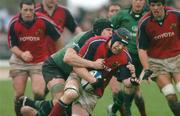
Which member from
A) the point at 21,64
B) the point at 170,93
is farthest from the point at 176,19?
the point at 21,64

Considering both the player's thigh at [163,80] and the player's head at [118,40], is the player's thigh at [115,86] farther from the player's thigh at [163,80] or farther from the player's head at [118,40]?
the player's head at [118,40]

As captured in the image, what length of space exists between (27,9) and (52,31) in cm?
62

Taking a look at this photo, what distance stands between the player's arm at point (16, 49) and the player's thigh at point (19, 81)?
0.36m

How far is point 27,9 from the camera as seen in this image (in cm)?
1579

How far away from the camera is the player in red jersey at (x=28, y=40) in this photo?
15.9m

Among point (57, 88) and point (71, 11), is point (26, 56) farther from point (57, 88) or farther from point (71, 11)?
point (71, 11)

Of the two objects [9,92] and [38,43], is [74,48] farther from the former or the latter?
[9,92]

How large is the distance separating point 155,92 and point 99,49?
968 cm

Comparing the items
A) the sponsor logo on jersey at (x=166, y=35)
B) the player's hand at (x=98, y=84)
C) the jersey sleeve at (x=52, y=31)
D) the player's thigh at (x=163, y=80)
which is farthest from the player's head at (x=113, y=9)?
the player's hand at (x=98, y=84)

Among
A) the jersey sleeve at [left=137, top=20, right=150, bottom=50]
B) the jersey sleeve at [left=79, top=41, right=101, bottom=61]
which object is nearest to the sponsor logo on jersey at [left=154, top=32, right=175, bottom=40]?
the jersey sleeve at [left=137, top=20, right=150, bottom=50]

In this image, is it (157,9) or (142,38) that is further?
(142,38)

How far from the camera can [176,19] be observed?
1456 cm

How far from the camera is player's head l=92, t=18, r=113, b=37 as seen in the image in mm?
13508

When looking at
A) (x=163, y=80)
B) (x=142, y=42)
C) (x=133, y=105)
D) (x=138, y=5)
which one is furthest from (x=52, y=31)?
(x=133, y=105)
